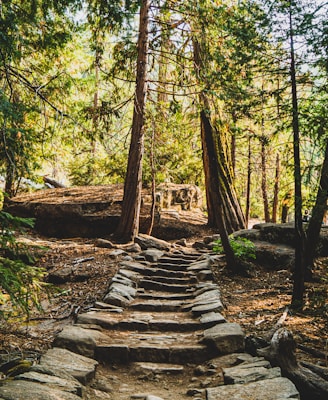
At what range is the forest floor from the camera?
5168mm

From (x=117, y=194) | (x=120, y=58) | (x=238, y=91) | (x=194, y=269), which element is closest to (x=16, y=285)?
(x=194, y=269)

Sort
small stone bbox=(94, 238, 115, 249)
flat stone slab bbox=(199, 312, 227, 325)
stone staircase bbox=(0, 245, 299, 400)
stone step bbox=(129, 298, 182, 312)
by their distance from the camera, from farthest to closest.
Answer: small stone bbox=(94, 238, 115, 249) < stone step bbox=(129, 298, 182, 312) < flat stone slab bbox=(199, 312, 227, 325) < stone staircase bbox=(0, 245, 299, 400)

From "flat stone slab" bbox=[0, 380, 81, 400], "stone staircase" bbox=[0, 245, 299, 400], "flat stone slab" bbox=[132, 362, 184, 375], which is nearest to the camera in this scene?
"flat stone slab" bbox=[0, 380, 81, 400]

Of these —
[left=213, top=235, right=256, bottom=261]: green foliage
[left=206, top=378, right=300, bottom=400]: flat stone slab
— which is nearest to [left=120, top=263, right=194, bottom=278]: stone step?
[left=213, top=235, right=256, bottom=261]: green foliage

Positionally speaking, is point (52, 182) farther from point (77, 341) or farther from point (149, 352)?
point (149, 352)

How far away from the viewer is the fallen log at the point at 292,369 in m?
3.70

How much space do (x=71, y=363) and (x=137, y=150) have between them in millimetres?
7079

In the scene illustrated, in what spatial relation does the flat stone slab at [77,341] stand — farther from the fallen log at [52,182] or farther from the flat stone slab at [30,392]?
the fallen log at [52,182]

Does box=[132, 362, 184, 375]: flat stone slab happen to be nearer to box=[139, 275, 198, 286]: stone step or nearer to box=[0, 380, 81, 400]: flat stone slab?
box=[0, 380, 81, 400]: flat stone slab

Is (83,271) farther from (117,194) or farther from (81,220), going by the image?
(117,194)

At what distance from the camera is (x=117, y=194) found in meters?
13.3

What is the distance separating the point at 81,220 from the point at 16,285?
865cm

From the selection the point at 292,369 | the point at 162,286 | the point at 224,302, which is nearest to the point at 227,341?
the point at 292,369

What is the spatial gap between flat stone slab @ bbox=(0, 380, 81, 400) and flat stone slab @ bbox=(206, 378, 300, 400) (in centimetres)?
134
